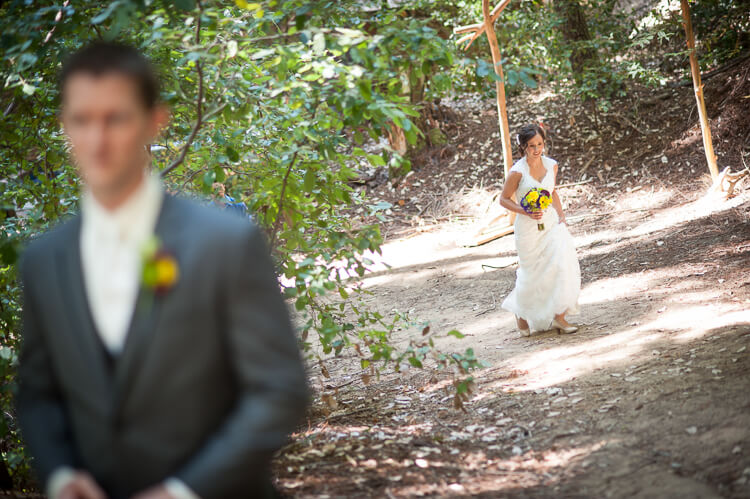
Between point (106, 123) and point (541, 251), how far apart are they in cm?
606

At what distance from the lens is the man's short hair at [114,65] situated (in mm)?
1553

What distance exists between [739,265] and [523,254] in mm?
2809

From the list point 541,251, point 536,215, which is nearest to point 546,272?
point 541,251

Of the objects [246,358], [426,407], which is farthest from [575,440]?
[246,358]

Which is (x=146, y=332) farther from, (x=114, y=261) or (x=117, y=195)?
(x=117, y=195)

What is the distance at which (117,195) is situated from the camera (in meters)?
1.60

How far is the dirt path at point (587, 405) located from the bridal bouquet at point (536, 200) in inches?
56.1

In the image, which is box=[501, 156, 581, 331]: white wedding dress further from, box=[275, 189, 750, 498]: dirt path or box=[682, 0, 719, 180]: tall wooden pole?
box=[682, 0, 719, 180]: tall wooden pole

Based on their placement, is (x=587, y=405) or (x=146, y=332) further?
(x=587, y=405)

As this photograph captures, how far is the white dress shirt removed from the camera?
5.10 ft

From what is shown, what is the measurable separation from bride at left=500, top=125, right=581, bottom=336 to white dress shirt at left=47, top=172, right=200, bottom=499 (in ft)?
19.0

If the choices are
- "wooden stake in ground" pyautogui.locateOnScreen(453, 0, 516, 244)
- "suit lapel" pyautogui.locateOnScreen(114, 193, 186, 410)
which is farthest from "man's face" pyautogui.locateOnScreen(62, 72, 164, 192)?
"wooden stake in ground" pyautogui.locateOnScreen(453, 0, 516, 244)

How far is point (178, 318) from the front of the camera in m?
1.50

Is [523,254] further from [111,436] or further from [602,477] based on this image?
[111,436]
